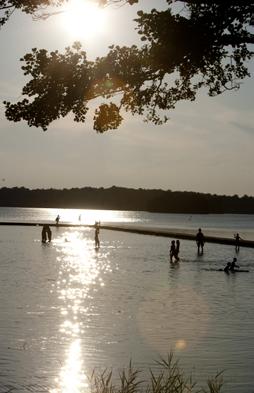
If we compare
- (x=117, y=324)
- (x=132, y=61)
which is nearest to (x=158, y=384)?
(x=132, y=61)

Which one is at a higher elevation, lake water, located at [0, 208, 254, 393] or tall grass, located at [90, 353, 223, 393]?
tall grass, located at [90, 353, 223, 393]

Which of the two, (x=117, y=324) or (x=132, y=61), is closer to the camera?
(x=132, y=61)

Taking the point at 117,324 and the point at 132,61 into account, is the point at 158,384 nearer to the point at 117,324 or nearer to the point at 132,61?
the point at 132,61

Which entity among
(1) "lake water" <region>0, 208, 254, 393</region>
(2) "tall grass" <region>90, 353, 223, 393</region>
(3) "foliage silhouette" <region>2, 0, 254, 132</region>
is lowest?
(1) "lake water" <region>0, 208, 254, 393</region>

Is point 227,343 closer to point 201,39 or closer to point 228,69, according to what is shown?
point 228,69

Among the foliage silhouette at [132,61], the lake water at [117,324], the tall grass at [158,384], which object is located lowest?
the lake water at [117,324]

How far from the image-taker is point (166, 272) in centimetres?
4569

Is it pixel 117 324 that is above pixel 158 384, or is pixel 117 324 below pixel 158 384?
below

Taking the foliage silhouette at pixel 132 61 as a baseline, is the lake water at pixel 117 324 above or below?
below

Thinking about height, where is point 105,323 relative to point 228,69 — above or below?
below

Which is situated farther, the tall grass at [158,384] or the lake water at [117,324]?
the lake water at [117,324]

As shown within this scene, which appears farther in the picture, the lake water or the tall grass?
the lake water

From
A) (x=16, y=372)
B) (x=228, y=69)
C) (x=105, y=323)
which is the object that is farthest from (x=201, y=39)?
(x=105, y=323)

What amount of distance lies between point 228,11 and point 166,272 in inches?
1355
